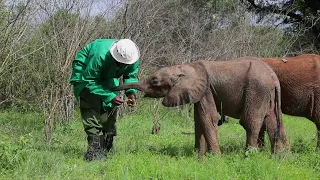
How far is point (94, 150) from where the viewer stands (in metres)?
6.17

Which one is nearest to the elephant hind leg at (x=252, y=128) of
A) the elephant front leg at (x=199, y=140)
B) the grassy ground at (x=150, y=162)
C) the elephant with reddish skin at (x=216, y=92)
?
the elephant with reddish skin at (x=216, y=92)

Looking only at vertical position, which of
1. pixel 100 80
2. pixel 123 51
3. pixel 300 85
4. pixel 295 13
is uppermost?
pixel 295 13

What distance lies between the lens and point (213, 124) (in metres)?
6.21

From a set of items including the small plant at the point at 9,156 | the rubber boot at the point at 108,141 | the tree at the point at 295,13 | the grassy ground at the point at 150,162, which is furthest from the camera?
the tree at the point at 295,13

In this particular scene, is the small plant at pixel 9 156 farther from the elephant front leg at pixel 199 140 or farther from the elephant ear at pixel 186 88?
the elephant front leg at pixel 199 140

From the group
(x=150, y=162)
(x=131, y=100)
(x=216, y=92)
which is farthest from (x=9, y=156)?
(x=216, y=92)

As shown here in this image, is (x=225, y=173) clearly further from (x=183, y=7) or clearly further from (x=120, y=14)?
(x=183, y=7)

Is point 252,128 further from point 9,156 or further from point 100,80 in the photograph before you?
point 9,156

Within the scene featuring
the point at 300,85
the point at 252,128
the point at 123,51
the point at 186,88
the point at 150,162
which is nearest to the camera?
the point at 150,162

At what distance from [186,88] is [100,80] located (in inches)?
47.2

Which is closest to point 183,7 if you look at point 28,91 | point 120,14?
point 120,14

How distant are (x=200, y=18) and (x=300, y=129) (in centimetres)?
854

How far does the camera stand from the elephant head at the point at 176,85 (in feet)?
20.2

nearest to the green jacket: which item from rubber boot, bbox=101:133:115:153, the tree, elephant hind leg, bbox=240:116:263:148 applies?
rubber boot, bbox=101:133:115:153
